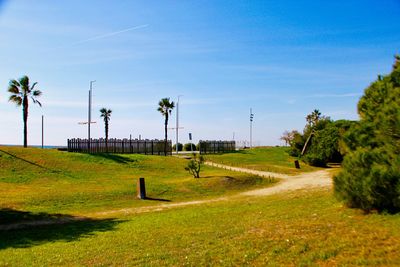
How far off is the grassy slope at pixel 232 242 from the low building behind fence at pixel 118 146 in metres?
32.2

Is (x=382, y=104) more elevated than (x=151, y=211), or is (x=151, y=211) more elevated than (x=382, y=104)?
(x=382, y=104)

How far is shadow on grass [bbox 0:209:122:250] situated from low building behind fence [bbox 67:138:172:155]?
27.3 meters

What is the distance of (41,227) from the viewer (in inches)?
573

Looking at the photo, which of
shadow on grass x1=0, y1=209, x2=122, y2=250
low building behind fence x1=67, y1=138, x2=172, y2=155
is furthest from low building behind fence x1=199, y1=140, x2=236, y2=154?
shadow on grass x1=0, y1=209, x2=122, y2=250

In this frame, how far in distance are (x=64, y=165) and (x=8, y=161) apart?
4.40 m

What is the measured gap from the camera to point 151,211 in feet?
57.6

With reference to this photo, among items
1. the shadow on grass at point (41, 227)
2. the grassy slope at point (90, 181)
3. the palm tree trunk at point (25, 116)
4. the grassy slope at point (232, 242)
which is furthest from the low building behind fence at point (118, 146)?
the grassy slope at point (232, 242)

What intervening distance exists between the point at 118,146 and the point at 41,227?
33.7m

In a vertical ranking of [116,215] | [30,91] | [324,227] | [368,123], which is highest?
[30,91]

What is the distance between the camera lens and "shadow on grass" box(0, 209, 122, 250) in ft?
39.1

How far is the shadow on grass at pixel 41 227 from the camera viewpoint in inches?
469

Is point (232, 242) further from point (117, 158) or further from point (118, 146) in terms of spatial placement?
point (118, 146)

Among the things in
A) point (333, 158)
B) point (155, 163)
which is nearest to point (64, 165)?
point (155, 163)

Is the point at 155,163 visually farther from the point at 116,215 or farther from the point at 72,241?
the point at 72,241
